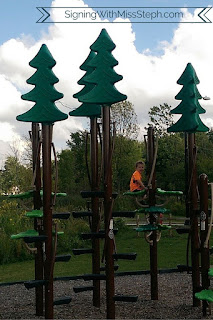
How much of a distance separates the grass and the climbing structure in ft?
11.9

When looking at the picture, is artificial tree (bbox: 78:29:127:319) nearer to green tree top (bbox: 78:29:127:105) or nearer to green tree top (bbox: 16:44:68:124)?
green tree top (bbox: 78:29:127:105)

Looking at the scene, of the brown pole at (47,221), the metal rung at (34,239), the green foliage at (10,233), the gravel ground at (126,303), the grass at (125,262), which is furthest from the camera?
the green foliage at (10,233)

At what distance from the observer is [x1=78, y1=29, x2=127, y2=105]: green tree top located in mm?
5512

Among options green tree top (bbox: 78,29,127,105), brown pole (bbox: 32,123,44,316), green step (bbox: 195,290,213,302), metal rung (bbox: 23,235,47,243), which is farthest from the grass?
green tree top (bbox: 78,29,127,105)

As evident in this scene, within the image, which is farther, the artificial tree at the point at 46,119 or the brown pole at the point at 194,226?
the brown pole at the point at 194,226

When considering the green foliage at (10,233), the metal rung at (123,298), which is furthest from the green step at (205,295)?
the green foliage at (10,233)

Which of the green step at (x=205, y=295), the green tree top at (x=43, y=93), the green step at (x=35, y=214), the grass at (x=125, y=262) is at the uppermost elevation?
the green tree top at (x=43, y=93)

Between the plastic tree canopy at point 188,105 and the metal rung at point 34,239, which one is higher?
the plastic tree canopy at point 188,105

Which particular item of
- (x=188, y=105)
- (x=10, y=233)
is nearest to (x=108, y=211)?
(x=188, y=105)

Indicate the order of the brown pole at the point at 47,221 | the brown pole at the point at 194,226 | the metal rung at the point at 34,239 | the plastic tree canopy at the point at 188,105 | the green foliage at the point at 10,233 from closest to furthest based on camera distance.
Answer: the metal rung at the point at 34,239
the brown pole at the point at 47,221
the brown pole at the point at 194,226
the plastic tree canopy at the point at 188,105
the green foliage at the point at 10,233

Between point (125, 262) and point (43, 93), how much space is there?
5.89m

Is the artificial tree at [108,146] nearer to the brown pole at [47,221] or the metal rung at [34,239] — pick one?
the brown pole at [47,221]

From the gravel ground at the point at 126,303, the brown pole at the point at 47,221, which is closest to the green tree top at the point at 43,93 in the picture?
the brown pole at the point at 47,221

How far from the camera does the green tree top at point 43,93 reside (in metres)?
5.41
